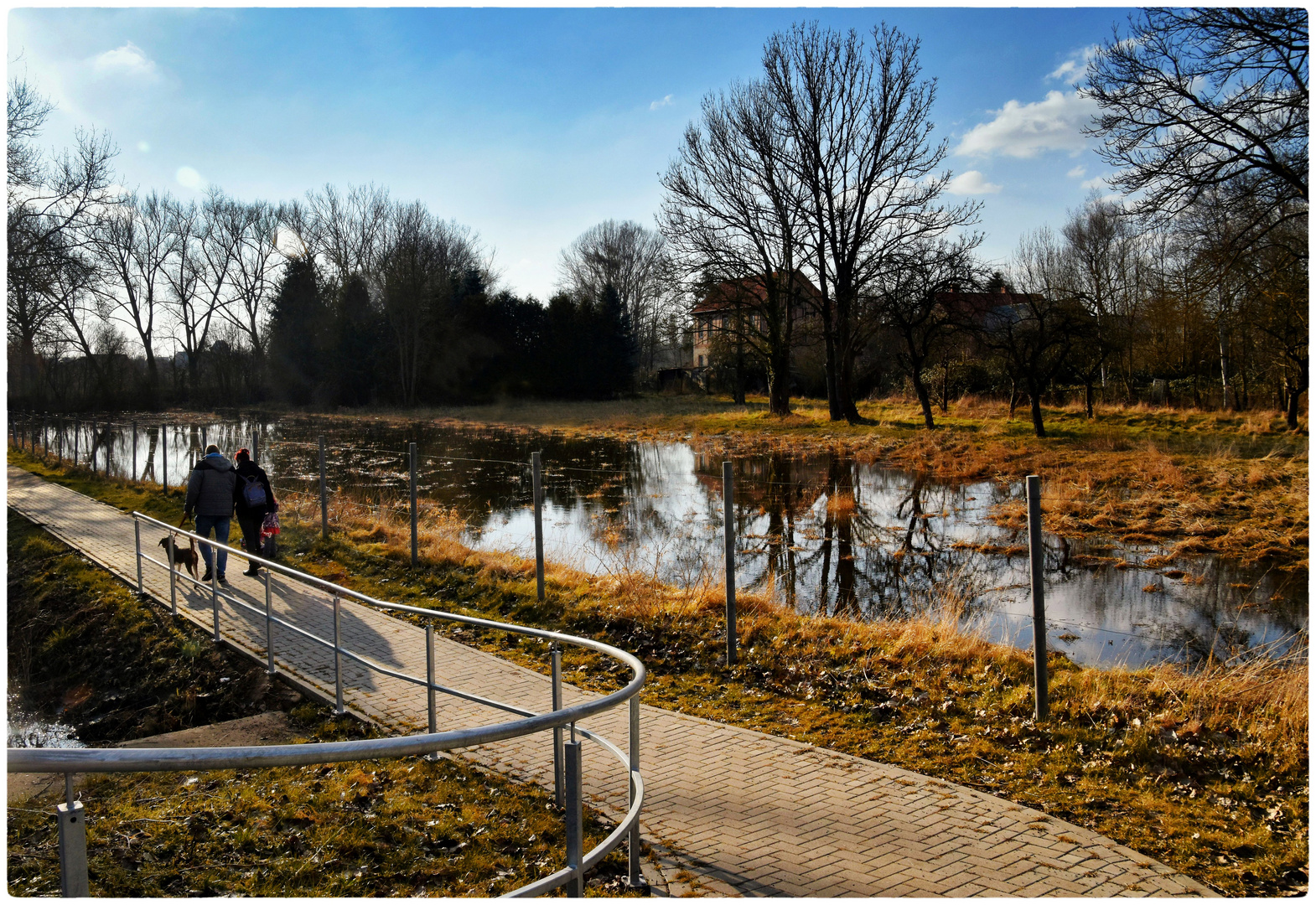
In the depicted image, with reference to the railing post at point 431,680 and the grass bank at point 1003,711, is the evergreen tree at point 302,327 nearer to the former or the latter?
the grass bank at point 1003,711

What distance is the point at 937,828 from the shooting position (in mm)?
4754

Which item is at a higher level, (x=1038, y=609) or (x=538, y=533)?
(x=538, y=533)

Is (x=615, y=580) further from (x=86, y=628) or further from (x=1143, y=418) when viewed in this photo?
(x=1143, y=418)

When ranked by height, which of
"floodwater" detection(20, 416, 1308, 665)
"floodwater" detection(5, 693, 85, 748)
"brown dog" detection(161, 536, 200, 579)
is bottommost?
"floodwater" detection(5, 693, 85, 748)

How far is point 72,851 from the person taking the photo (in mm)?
2434

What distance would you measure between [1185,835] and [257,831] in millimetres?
4993

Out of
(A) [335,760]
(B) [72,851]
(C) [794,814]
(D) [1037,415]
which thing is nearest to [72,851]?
(B) [72,851]

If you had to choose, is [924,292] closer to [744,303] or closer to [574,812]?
[744,303]

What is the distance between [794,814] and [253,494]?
385 inches

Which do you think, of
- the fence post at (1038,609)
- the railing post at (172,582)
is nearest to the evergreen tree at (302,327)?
the railing post at (172,582)

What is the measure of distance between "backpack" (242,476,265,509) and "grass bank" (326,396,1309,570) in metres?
12.7

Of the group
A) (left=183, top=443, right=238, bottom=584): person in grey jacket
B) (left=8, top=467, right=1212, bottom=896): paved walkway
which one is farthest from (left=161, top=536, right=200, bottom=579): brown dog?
(left=8, top=467, right=1212, bottom=896): paved walkway

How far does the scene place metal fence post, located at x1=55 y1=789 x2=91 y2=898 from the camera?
7.90 feet

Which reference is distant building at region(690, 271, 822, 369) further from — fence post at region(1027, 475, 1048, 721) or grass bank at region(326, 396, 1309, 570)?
fence post at region(1027, 475, 1048, 721)
